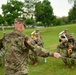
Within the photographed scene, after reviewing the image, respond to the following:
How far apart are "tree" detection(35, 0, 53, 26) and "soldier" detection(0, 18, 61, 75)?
80137 mm

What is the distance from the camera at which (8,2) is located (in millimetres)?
90000

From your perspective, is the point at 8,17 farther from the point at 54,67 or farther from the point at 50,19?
the point at 54,67

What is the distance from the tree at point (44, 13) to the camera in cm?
8638

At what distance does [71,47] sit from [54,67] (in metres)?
1.13

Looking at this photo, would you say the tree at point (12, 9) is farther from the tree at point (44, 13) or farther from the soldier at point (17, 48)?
the soldier at point (17, 48)

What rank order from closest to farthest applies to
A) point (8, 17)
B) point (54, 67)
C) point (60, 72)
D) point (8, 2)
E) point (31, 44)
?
point (31, 44), point (60, 72), point (54, 67), point (8, 17), point (8, 2)

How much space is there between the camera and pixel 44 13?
8931cm

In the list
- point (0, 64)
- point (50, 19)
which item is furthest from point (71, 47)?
point (50, 19)

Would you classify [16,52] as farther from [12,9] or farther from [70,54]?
[12,9]

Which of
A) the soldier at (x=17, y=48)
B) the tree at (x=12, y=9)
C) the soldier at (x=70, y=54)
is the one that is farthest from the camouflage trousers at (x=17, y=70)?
the tree at (x=12, y=9)

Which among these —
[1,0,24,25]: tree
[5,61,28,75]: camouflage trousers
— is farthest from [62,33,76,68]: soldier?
[1,0,24,25]: tree

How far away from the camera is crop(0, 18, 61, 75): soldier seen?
214 inches

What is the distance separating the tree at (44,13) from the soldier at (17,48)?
80137 mm

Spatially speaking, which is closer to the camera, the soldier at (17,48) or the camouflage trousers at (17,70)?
the soldier at (17,48)
